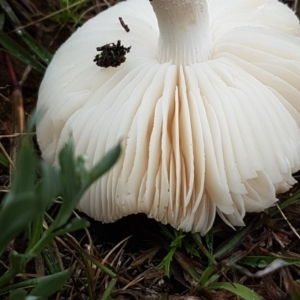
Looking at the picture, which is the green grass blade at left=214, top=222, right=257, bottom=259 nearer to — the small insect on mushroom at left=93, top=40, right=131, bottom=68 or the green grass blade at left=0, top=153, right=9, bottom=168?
the small insect on mushroom at left=93, top=40, right=131, bottom=68

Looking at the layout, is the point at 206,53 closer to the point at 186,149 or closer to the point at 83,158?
the point at 186,149

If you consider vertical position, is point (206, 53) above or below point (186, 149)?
above

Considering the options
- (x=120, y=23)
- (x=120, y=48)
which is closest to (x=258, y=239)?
(x=120, y=48)

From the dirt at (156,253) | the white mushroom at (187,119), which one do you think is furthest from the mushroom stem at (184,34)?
the dirt at (156,253)

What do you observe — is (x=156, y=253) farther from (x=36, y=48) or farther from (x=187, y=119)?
(x=36, y=48)

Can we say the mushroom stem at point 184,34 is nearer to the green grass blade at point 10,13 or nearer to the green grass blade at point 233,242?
the green grass blade at point 233,242

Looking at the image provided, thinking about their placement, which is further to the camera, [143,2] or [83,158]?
[143,2]
